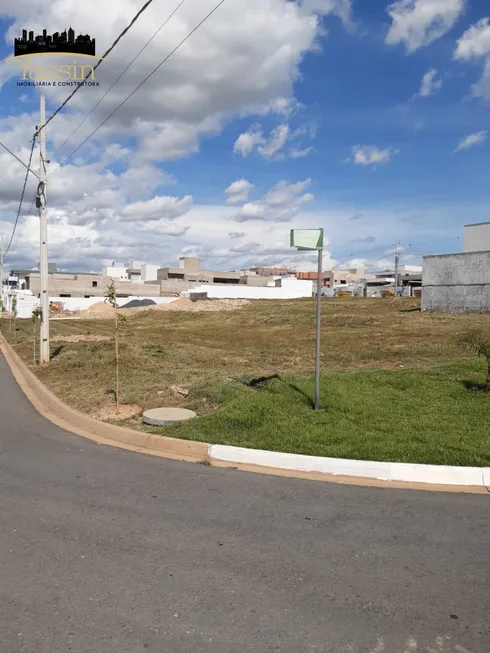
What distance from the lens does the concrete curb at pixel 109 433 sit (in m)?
6.82

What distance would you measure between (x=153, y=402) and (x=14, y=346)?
59.5ft

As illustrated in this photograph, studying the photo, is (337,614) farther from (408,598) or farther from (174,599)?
(174,599)

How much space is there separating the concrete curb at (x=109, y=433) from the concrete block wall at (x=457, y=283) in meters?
27.7

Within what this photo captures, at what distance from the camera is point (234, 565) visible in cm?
380

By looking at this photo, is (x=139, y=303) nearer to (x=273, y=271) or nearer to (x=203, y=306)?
(x=203, y=306)

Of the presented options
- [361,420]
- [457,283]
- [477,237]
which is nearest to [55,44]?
[361,420]

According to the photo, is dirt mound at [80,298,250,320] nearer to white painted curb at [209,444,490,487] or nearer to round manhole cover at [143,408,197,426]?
round manhole cover at [143,408,197,426]

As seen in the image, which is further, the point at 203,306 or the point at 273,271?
the point at 273,271

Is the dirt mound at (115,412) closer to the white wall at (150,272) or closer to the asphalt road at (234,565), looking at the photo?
the asphalt road at (234,565)

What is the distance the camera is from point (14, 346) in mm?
25438

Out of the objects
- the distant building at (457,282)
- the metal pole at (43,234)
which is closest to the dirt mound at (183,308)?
the distant building at (457,282)

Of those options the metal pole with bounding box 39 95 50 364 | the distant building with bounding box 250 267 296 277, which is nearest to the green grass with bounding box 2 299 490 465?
the metal pole with bounding box 39 95 50 364

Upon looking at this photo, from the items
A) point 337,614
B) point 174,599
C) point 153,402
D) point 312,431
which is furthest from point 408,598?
point 153,402

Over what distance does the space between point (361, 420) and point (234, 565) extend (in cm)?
428
